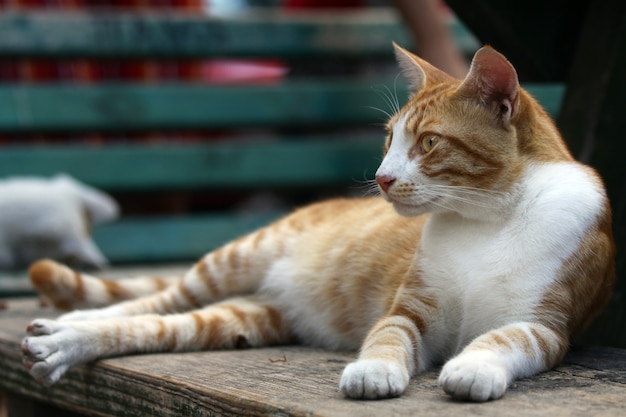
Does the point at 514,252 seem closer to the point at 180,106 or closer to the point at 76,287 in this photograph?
the point at 76,287

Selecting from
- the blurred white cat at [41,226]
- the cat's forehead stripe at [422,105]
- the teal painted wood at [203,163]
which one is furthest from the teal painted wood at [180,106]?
the cat's forehead stripe at [422,105]

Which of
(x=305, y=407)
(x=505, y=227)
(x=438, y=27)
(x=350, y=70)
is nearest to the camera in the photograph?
(x=305, y=407)

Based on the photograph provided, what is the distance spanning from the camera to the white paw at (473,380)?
1584 mm

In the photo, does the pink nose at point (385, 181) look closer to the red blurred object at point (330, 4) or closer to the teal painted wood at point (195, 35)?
the teal painted wood at point (195, 35)

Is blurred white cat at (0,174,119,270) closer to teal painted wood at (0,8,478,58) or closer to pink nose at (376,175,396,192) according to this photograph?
teal painted wood at (0,8,478,58)

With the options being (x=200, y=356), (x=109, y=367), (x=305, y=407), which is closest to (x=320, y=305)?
(x=200, y=356)

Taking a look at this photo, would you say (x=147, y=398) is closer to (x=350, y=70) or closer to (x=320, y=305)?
(x=320, y=305)

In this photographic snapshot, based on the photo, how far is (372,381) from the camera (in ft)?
5.39

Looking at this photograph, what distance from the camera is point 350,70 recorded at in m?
5.54

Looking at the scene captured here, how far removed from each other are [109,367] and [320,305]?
0.64 m

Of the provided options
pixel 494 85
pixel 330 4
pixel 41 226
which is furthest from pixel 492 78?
pixel 330 4

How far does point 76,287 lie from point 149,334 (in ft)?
1.88

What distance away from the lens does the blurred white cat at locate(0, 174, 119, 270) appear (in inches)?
152

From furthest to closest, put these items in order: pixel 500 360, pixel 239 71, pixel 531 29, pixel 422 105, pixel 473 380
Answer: pixel 239 71
pixel 531 29
pixel 422 105
pixel 500 360
pixel 473 380
